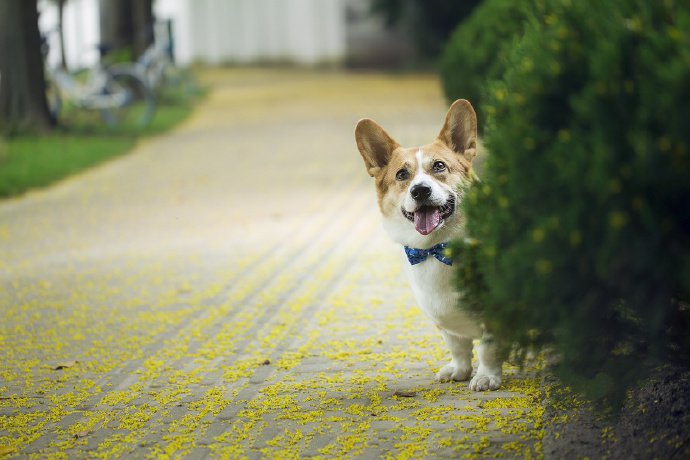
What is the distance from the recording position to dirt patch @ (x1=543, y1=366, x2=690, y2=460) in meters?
4.18

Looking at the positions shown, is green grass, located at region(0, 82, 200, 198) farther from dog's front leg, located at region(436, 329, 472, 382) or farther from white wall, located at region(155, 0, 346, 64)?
white wall, located at region(155, 0, 346, 64)

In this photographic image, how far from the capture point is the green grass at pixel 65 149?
14.6 metres

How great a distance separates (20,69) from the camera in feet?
60.3

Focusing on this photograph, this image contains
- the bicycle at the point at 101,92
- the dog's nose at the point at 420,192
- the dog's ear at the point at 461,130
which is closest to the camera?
the dog's nose at the point at 420,192

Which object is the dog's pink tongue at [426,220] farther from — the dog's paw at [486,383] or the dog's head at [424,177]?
the dog's paw at [486,383]

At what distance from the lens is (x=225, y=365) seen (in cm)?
616

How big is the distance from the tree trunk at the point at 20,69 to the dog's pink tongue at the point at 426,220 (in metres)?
14.2

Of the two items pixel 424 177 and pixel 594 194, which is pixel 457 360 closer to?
pixel 424 177

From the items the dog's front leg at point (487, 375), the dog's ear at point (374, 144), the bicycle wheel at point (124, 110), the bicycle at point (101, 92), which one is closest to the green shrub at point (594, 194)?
the dog's front leg at point (487, 375)

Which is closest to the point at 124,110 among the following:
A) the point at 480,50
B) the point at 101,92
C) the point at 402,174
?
the point at 101,92

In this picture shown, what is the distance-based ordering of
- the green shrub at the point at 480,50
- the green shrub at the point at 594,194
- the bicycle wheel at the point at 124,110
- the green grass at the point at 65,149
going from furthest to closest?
the bicycle wheel at the point at 124,110 → the green grass at the point at 65,149 → the green shrub at the point at 480,50 → the green shrub at the point at 594,194

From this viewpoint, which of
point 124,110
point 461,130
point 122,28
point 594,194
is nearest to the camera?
point 594,194

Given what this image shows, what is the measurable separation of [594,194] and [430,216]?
6.91 feet

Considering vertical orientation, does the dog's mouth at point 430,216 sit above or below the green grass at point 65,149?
above
